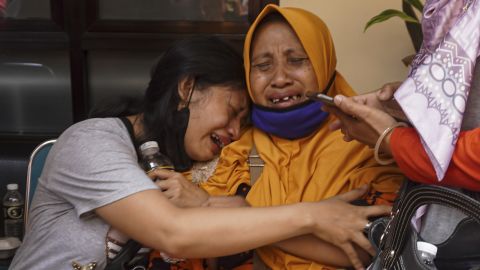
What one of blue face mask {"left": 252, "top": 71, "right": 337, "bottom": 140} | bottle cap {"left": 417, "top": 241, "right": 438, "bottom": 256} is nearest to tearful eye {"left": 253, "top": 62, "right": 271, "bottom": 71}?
blue face mask {"left": 252, "top": 71, "right": 337, "bottom": 140}

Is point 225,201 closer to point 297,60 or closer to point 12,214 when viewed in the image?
point 297,60

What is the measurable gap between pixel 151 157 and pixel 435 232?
2.45 feet

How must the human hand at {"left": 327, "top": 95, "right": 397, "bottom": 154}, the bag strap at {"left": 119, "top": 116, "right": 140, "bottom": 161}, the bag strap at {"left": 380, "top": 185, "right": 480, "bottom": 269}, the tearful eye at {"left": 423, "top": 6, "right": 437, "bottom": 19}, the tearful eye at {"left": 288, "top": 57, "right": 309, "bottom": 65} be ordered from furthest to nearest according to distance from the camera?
the tearful eye at {"left": 288, "top": 57, "right": 309, "bottom": 65}, the bag strap at {"left": 119, "top": 116, "right": 140, "bottom": 161}, the human hand at {"left": 327, "top": 95, "right": 397, "bottom": 154}, the tearful eye at {"left": 423, "top": 6, "right": 437, "bottom": 19}, the bag strap at {"left": 380, "top": 185, "right": 480, "bottom": 269}

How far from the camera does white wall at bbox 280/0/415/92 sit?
2443 millimetres

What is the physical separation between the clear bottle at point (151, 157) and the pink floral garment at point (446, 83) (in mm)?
695

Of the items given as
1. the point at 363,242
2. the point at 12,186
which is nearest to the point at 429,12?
the point at 363,242

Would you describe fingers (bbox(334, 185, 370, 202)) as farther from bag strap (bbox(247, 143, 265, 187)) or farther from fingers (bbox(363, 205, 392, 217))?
bag strap (bbox(247, 143, 265, 187))

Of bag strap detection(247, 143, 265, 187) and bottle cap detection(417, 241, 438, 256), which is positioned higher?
bottle cap detection(417, 241, 438, 256)

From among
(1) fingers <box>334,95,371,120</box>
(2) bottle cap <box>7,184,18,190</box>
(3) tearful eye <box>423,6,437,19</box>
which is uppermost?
(3) tearful eye <box>423,6,437,19</box>

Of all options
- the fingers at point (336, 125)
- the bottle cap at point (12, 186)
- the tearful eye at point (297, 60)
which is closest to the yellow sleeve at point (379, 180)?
the fingers at point (336, 125)

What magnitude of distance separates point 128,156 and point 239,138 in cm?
41

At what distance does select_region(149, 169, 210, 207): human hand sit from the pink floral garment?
0.61 metres

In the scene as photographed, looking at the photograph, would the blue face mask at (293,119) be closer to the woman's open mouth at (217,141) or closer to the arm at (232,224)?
the woman's open mouth at (217,141)

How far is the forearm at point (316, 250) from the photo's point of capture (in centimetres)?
135
